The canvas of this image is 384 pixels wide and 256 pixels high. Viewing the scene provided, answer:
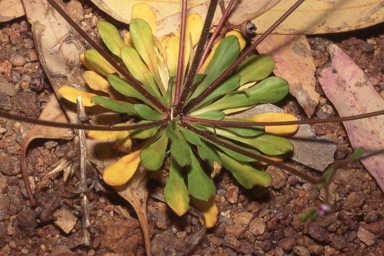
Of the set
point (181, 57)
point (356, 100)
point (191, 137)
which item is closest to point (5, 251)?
point (191, 137)

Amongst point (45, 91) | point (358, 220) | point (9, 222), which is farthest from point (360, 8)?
point (9, 222)

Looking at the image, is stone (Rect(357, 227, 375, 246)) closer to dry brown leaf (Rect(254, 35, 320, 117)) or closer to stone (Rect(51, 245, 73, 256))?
dry brown leaf (Rect(254, 35, 320, 117))

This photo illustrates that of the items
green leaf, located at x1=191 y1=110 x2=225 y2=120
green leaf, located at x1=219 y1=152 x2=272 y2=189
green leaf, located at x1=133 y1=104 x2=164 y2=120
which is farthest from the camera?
green leaf, located at x1=191 y1=110 x2=225 y2=120

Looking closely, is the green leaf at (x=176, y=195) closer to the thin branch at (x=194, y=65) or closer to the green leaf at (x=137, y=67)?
the thin branch at (x=194, y=65)

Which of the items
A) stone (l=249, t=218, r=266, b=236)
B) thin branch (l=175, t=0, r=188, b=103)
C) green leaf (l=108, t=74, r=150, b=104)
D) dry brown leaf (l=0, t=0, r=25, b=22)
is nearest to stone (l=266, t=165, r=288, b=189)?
stone (l=249, t=218, r=266, b=236)

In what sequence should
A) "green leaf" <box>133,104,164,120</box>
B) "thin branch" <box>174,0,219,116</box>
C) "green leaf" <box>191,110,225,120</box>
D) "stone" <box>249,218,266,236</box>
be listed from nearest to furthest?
1. "thin branch" <box>174,0,219,116</box>
2. "green leaf" <box>133,104,164,120</box>
3. "green leaf" <box>191,110,225,120</box>
4. "stone" <box>249,218,266,236</box>

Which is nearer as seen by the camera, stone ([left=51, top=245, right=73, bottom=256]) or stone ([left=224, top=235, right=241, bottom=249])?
stone ([left=51, top=245, right=73, bottom=256])

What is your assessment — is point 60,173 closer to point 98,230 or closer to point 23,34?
point 98,230
